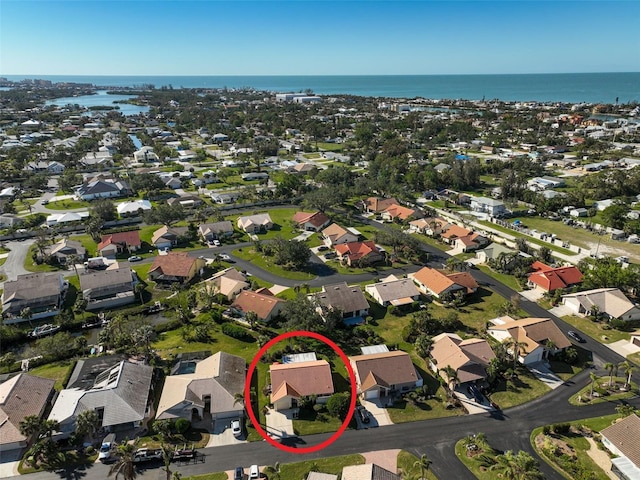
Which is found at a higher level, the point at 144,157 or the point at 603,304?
the point at 144,157

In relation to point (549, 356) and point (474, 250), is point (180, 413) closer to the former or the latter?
point (549, 356)

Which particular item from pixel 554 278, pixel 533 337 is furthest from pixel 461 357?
pixel 554 278

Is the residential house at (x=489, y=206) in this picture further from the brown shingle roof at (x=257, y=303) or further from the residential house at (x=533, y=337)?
the brown shingle roof at (x=257, y=303)

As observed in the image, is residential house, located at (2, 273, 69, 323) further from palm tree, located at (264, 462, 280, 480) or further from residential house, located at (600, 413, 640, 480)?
residential house, located at (600, 413, 640, 480)

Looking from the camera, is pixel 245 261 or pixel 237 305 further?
pixel 245 261

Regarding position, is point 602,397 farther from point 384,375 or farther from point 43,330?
point 43,330

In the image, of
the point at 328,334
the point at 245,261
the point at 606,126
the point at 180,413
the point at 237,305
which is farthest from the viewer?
the point at 606,126

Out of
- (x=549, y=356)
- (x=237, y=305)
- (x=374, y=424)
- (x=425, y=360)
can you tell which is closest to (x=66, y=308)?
(x=237, y=305)
